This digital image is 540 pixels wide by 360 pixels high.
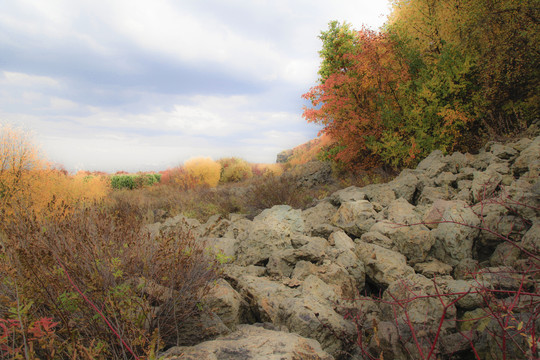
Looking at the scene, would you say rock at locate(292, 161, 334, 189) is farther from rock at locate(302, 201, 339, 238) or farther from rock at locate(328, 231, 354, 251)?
rock at locate(328, 231, 354, 251)

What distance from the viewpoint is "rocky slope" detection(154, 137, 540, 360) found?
2387mm

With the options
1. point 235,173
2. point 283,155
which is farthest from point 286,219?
point 283,155

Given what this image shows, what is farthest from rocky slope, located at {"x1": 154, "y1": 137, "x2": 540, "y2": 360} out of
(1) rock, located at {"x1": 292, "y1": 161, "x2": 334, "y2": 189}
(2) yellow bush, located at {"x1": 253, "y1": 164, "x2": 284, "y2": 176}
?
(2) yellow bush, located at {"x1": 253, "y1": 164, "x2": 284, "y2": 176}

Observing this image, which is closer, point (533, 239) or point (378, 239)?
point (533, 239)

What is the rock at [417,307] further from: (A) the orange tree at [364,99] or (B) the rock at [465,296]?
(A) the orange tree at [364,99]

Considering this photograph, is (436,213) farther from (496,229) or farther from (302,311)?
(302,311)

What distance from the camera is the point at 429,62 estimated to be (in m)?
10.3

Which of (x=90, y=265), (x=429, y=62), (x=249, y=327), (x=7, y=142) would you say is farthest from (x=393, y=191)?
(x=7, y=142)

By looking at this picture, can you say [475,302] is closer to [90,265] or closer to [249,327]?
[249,327]

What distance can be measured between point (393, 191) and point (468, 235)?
2296mm

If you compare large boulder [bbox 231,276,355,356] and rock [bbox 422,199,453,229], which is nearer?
large boulder [bbox 231,276,355,356]

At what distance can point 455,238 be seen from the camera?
13.7 feet

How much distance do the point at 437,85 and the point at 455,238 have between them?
671 cm

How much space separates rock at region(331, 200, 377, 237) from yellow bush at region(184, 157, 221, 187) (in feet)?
51.0
